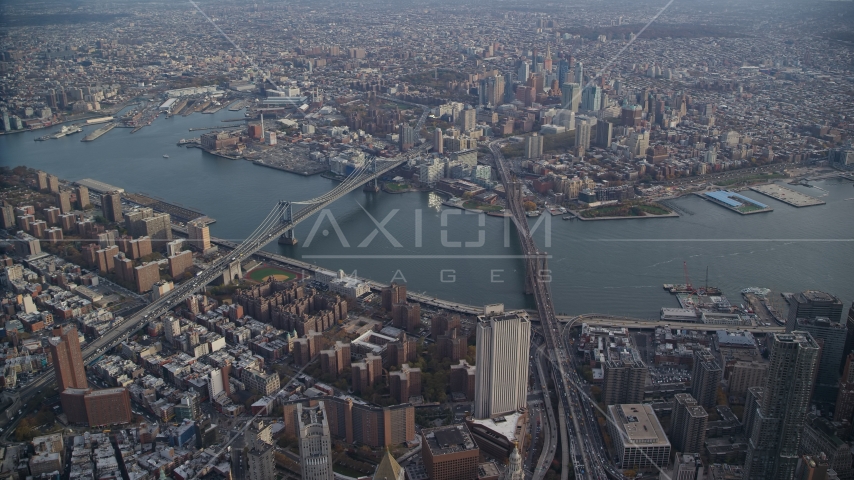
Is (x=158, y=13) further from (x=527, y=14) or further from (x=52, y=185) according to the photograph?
(x=52, y=185)

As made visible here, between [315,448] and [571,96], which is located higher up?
[571,96]

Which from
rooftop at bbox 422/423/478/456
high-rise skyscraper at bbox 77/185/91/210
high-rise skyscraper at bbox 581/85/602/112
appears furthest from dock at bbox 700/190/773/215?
high-rise skyscraper at bbox 77/185/91/210

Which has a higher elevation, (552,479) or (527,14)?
(527,14)

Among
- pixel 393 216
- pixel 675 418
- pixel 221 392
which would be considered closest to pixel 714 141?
pixel 393 216

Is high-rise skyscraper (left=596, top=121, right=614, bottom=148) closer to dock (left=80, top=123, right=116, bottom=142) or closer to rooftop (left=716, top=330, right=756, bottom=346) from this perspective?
rooftop (left=716, top=330, right=756, bottom=346)

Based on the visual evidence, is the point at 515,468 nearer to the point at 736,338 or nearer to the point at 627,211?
the point at 736,338

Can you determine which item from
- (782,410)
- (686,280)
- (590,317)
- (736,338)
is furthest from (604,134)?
(782,410)

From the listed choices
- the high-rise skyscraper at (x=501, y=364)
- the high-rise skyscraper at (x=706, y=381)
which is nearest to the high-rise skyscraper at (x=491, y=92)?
the high-rise skyscraper at (x=706, y=381)
